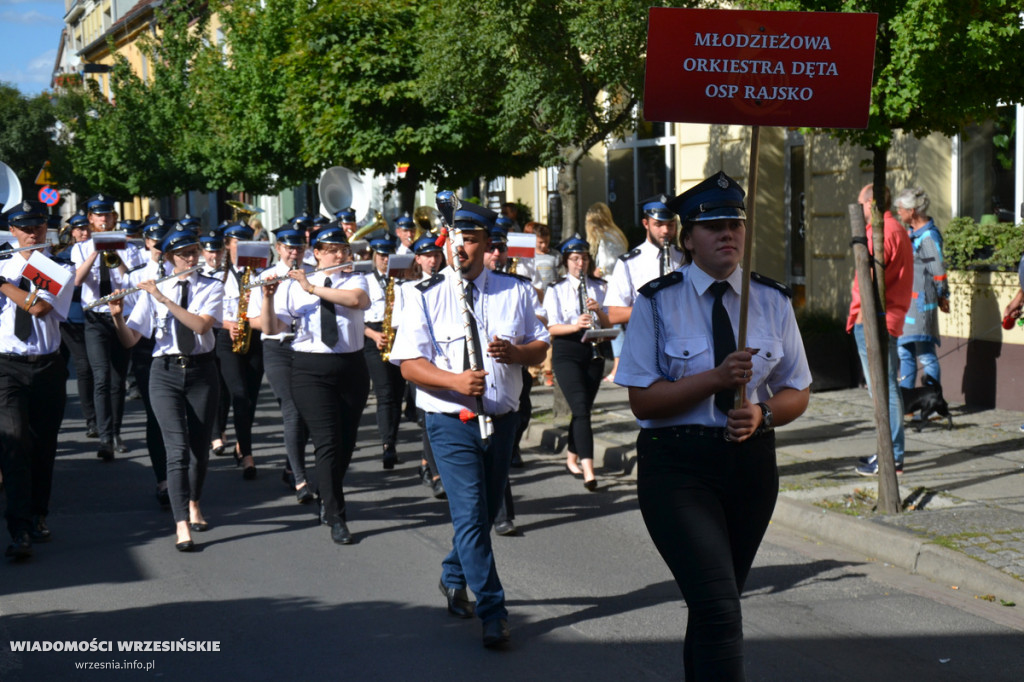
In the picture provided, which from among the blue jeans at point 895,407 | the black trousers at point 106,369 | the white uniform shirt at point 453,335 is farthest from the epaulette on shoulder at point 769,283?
the black trousers at point 106,369

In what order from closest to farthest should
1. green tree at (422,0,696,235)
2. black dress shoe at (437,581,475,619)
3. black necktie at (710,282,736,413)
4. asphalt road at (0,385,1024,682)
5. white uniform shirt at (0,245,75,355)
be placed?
black necktie at (710,282,736,413)
asphalt road at (0,385,1024,682)
black dress shoe at (437,581,475,619)
white uniform shirt at (0,245,75,355)
green tree at (422,0,696,235)

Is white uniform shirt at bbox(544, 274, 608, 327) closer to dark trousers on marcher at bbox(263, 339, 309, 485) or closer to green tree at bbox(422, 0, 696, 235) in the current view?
dark trousers on marcher at bbox(263, 339, 309, 485)

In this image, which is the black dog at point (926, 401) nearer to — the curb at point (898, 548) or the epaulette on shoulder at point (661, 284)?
the curb at point (898, 548)

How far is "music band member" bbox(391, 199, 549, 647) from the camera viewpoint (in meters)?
5.69

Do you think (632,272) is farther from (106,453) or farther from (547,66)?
(106,453)

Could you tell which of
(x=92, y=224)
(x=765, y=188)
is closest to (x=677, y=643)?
(x=92, y=224)

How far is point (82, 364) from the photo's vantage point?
1227 cm

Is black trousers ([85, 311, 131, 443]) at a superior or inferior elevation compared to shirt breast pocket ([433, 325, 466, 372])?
inferior

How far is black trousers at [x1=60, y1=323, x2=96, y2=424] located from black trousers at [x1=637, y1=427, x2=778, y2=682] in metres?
9.25

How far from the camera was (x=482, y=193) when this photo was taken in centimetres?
2712

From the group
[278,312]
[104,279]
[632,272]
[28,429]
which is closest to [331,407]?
[278,312]

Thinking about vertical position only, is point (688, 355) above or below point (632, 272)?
below

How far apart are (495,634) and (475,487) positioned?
2.21 feet

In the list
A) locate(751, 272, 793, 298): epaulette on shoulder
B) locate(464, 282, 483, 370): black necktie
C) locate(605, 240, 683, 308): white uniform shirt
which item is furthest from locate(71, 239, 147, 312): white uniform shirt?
locate(751, 272, 793, 298): epaulette on shoulder
